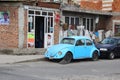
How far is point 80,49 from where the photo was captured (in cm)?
2472

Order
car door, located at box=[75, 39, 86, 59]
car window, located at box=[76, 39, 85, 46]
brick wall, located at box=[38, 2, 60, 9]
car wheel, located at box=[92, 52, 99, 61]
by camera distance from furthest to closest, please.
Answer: brick wall, located at box=[38, 2, 60, 9] → car wheel, located at box=[92, 52, 99, 61] → car window, located at box=[76, 39, 85, 46] → car door, located at box=[75, 39, 86, 59]

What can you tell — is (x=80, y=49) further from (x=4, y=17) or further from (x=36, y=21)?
(x=4, y=17)

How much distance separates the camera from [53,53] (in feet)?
77.7

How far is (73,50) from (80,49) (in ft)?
2.44

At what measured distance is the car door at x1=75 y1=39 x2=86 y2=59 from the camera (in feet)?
80.4

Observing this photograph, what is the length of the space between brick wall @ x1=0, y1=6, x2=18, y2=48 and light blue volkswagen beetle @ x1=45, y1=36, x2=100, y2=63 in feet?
12.8

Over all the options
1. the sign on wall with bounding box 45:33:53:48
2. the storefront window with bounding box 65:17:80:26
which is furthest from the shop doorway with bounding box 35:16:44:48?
the storefront window with bounding box 65:17:80:26

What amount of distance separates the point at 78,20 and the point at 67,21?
174 centimetres

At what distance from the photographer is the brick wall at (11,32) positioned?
27.3 m

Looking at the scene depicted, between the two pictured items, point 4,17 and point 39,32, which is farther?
point 39,32

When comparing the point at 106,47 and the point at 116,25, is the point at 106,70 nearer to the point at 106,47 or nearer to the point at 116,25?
the point at 106,47

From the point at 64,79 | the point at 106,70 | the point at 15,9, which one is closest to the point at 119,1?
the point at 15,9

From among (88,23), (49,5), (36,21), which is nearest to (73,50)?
(36,21)

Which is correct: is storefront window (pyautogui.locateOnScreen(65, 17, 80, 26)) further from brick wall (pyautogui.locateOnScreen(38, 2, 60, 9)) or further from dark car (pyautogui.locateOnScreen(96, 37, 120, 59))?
dark car (pyautogui.locateOnScreen(96, 37, 120, 59))
